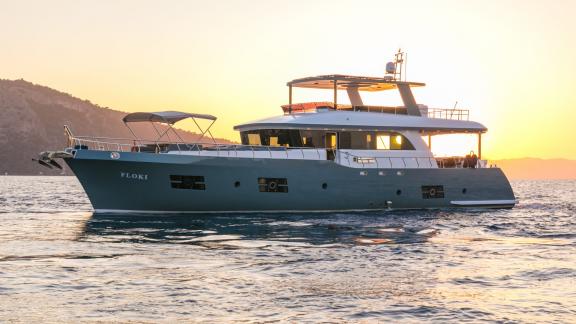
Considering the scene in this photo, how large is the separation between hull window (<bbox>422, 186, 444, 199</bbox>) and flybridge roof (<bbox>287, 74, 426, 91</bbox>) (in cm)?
593

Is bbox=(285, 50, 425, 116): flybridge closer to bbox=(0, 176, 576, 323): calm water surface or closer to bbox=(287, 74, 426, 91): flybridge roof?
bbox=(287, 74, 426, 91): flybridge roof

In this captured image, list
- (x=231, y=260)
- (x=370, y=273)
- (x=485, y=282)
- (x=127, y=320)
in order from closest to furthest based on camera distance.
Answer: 1. (x=127, y=320)
2. (x=485, y=282)
3. (x=370, y=273)
4. (x=231, y=260)

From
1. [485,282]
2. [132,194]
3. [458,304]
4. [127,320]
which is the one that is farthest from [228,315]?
[132,194]

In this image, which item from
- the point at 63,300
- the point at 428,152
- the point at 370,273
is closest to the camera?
the point at 63,300

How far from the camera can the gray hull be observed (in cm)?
2762

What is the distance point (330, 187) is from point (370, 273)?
15887 millimetres

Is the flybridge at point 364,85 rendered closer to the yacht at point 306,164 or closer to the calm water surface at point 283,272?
the yacht at point 306,164

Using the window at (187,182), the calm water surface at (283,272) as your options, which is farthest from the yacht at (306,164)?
the calm water surface at (283,272)

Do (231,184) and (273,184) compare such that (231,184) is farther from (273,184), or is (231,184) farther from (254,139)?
(254,139)

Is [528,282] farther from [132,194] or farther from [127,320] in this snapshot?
[132,194]

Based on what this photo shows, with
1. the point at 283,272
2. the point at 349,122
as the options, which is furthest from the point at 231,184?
the point at 283,272

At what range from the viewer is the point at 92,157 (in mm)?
27438

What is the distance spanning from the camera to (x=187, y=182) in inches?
1107

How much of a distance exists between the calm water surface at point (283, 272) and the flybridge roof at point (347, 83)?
10.0 m
